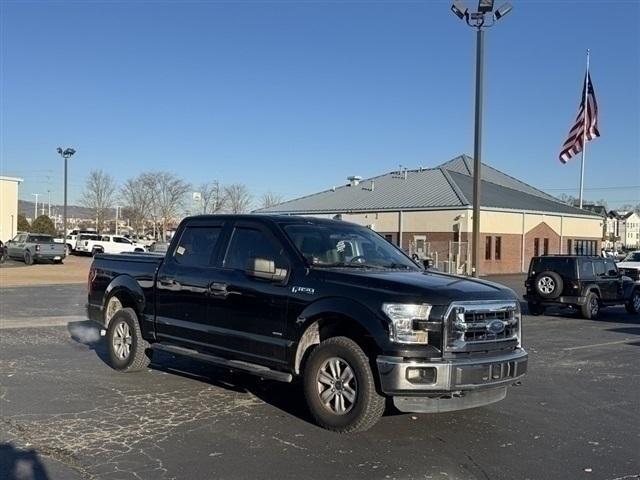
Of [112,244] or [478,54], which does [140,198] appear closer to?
[112,244]

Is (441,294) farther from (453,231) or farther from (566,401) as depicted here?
(453,231)

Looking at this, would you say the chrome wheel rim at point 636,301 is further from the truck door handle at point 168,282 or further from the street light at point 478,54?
the truck door handle at point 168,282

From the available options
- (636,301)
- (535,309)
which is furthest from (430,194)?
(535,309)

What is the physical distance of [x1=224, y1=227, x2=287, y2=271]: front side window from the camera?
6829 millimetres

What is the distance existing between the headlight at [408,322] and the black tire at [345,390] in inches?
15.5

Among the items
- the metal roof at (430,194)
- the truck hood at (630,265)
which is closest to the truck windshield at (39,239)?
the metal roof at (430,194)

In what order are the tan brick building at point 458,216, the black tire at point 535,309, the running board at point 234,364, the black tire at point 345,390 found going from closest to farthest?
the black tire at point 345,390 < the running board at point 234,364 < the black tire at point 535,309 < the tan brick building at point 458,216

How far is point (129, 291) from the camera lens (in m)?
8.49

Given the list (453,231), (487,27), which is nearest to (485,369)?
(487,27)

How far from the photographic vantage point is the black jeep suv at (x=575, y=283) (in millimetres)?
16938

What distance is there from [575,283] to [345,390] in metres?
12.6

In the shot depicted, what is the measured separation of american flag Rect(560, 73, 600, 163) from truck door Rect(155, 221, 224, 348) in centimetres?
2710

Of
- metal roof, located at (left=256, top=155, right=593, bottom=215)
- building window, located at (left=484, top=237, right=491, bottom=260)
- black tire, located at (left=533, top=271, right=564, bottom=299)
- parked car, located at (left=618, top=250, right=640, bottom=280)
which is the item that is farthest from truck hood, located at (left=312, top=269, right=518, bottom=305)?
building window, located at (left=484, top=237, right=491, bottom=260)

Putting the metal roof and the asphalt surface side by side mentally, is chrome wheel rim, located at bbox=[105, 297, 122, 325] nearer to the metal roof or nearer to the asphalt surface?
the asphalt surface
